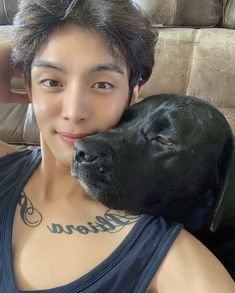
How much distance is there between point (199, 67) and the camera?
2.22 m

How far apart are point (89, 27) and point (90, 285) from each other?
20.7 inches

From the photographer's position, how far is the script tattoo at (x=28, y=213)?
0.97 m

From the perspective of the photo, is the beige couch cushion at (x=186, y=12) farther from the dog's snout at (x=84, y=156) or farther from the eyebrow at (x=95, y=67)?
the dog's snout at (x=84, y=156)

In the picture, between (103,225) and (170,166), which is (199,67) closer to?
(170,166)

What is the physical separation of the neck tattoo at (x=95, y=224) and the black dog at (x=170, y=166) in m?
0.02

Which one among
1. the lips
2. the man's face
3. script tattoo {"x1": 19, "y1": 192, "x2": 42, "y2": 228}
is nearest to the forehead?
the man's face

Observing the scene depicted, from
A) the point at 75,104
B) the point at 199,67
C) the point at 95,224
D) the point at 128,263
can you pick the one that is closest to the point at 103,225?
the point at 95,224

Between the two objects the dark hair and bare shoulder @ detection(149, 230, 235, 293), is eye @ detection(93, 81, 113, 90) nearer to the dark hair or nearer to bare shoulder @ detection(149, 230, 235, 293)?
the dark hair

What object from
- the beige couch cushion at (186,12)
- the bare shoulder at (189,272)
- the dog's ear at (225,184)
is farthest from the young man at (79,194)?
the beige couch cushion at (186,12)

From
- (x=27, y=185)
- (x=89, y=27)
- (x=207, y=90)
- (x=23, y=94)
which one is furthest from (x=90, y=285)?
(x=207, y=90)

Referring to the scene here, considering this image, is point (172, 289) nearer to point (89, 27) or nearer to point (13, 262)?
point (13, 262)

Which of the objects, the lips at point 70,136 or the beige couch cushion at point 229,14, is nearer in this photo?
the lips at point 70,136

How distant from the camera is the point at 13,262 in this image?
0.90 m

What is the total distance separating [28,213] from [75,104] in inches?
11.2
